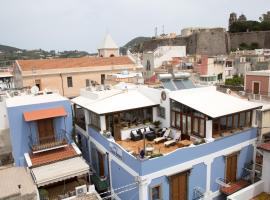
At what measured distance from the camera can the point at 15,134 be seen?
15.8 metres

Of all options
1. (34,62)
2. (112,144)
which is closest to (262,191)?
(112,144)

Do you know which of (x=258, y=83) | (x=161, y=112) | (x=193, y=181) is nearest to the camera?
(x=193, y=181)

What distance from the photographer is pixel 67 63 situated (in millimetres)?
38312

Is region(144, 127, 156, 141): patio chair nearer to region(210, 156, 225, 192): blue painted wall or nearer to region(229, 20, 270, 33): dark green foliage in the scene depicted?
region(210, 156, 225, 192): blue painted wall

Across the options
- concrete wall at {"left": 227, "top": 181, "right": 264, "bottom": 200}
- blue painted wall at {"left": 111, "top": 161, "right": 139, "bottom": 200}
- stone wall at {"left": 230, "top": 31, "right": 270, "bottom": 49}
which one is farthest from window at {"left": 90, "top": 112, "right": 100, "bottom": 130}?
stone wall at {"left": 230, "top": 31, "right": 270, "bottom": 49}

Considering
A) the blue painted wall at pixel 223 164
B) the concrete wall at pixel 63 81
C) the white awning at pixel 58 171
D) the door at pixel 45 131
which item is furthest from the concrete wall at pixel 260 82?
the concrete wall at pixel 63 81

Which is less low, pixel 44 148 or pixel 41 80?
pixel 41 80

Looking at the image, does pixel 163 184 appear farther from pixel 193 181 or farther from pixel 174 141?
pixel 174 141

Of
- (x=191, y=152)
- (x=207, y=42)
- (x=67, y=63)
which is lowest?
(x=191, y=152)

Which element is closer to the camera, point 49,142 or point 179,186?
point 179,186

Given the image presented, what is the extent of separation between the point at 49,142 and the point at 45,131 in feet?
2.48

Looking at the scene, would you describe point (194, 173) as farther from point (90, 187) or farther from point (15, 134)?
point (15, 134)

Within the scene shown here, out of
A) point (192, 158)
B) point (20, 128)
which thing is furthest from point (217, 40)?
point (20, 128)

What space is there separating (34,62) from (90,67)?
7852mm
